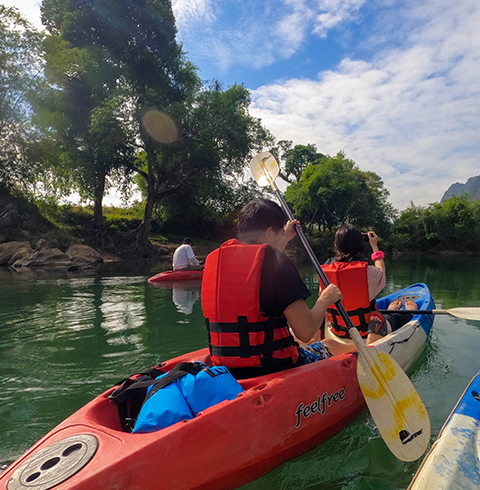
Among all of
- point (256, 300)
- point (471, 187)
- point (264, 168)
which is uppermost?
point (471, 187)

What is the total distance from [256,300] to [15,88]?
20.8 meters

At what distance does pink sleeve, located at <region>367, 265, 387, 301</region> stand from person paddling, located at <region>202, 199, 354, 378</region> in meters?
1.12

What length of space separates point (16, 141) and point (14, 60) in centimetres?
379

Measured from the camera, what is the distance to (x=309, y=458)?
2.37 metres

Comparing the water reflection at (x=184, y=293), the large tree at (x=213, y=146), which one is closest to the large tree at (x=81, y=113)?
the large tree at (x=213, y=146)

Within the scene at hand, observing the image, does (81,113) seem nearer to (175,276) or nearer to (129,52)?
(129,52)

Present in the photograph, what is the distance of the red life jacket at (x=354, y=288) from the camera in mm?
3361

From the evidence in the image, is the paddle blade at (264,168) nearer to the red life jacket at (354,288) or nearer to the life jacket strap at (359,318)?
the red life jacket at (354,288)

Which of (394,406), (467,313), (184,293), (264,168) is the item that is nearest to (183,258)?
(184,293)

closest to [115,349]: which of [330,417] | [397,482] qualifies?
[330,417]

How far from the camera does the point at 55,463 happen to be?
1645mm

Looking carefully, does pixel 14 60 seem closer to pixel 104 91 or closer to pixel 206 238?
pixel 104 91

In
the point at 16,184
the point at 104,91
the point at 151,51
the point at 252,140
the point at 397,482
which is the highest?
the point at 151,51

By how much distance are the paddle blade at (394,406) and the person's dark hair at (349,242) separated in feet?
3.30
